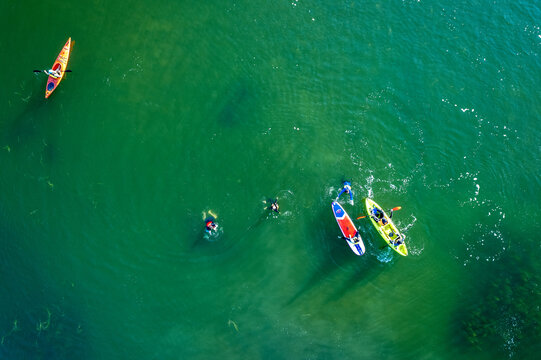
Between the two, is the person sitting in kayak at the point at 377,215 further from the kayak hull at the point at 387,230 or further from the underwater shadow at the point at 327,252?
the underwater shadow at the point at 327,252

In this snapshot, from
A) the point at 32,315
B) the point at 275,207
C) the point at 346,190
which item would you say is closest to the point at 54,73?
the point at 32,315

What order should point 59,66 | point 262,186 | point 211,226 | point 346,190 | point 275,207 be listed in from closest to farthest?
1. point 211,226
2. point 275,207
3. point 346,190
4. point 262,186
5. point 59,66

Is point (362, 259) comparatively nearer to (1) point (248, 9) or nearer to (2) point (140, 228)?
(2) point (140, 228)

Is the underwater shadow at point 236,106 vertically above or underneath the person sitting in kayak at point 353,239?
above

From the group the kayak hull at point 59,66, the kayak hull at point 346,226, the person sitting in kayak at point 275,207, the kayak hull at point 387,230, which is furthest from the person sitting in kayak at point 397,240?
the kayak hull at point 59,66

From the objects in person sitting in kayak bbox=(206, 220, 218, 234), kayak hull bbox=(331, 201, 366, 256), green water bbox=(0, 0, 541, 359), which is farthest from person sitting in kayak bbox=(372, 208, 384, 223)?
person sitting in kayak bbox=(206, 220, 218, 234)

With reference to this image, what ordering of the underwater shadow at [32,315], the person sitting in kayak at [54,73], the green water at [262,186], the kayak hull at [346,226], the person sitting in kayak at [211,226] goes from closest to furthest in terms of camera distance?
the person sitting in kayak at [211,226]
the kayak hull at [346,226]
the person sitting in kayak at [54,73]
the green water at [262,186]
the underwater shadow at [32,315]

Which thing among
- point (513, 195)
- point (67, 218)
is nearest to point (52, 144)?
point (67, 218)

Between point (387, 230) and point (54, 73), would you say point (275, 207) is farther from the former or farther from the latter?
point (54, 73)
